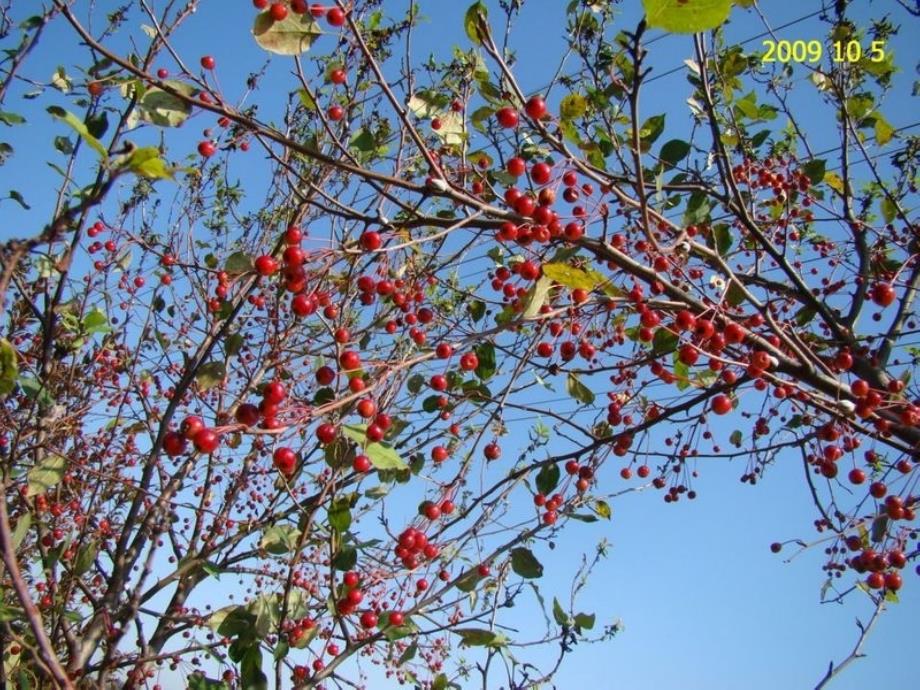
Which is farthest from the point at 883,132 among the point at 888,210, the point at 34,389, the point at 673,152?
the point at 34,389

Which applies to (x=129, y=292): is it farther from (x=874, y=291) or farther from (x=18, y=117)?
(x=874, y=291)

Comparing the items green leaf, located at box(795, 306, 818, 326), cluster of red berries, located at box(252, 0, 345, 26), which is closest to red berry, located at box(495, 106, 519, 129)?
cluster of red berries, located at box(252, 0, 345, 26)

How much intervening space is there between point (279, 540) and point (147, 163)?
128cm

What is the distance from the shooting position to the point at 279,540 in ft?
6.34

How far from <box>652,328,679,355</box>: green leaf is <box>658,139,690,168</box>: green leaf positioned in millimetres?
673

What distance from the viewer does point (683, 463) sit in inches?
117

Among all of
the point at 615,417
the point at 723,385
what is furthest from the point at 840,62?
the point at 615,417

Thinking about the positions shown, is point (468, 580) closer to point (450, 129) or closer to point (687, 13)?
point (450, 129)

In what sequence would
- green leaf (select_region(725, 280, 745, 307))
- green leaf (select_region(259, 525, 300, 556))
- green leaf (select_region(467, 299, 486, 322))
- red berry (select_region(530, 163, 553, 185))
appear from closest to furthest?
red berry (select_region(530, 163, 553, 185)) → green leaf (select_region(259, 525, 300, 556)) → green leaf (select_region(725, 280, 745, 307)) → green leaf (select_region(467, 299, 486, 322))

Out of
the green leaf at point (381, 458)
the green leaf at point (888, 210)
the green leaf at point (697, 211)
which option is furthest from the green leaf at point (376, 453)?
the green leaf at point (888, 210)

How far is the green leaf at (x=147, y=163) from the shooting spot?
1.05 meters

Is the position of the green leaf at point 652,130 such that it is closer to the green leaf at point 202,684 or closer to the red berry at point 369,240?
the red berry at point 369,240

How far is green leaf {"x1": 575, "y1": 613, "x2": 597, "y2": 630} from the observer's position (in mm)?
2400

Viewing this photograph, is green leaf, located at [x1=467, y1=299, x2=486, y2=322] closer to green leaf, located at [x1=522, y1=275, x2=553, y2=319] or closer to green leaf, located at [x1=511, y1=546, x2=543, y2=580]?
green leaf, located at [x1=511, y1=546, x2=543, y2=580]
